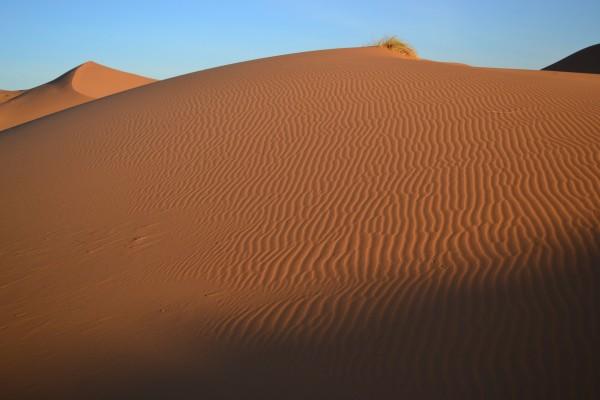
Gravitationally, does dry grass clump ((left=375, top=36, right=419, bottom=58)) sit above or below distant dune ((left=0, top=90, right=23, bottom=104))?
below

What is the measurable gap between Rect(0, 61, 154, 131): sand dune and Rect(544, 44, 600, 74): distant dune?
1413 inches

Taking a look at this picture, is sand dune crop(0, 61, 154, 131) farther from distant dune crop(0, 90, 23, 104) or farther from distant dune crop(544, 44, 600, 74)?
distant dune crop(544, 44, 600, 74)

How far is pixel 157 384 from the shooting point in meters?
4.24

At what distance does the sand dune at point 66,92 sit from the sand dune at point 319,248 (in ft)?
99.5

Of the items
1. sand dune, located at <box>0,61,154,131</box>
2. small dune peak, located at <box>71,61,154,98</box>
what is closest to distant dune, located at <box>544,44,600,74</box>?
sand dune, located at <box>0,61,154,131</box>

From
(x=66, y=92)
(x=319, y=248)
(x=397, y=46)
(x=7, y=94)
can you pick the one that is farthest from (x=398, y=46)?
(x=7, y=94)

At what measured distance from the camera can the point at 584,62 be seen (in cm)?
3369

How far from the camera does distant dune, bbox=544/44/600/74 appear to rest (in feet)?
107

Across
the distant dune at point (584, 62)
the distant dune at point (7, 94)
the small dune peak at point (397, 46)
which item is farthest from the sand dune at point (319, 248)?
the distant dune at point (7, 94)

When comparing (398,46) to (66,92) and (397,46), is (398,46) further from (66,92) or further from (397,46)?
(66,92)

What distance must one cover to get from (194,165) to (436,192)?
4.83 meters

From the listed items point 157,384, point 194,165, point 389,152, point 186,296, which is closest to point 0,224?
point 194,165

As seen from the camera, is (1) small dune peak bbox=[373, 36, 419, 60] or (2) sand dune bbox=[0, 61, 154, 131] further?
(2) sand dune bbox=[0, 61, 154, 131]

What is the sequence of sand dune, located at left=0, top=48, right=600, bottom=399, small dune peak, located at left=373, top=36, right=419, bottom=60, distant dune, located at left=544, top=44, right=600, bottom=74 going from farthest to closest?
1. distant dune, located at left=544, top=44, right=600, bottom=74
2. small dune peak, located at left=373, top=36, right=419, bottom=60
3. sand dune, located at left=0, top=48, right=600, bottom=399
